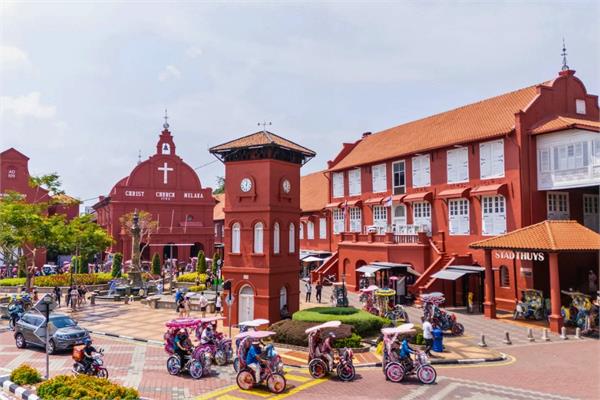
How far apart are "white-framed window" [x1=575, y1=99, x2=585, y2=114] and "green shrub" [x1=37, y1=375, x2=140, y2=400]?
28.5 meters

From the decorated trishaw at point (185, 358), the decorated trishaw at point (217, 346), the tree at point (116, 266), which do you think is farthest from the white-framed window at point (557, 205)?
the tree at point (116, 266)

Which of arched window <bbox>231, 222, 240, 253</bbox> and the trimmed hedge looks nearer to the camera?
the trimmed hedge

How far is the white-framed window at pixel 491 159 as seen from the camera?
2738 cm

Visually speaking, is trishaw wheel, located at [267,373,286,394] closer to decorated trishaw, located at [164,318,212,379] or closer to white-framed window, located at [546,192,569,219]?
decorated trishaw, located at [164,318,212,379]

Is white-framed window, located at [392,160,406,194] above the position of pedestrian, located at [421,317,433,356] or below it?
above

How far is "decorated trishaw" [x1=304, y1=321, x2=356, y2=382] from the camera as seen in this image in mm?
14078

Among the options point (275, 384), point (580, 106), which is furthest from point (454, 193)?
point (275, 384)

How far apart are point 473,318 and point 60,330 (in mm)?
19089

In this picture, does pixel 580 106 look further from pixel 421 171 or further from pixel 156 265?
pixel 156 265

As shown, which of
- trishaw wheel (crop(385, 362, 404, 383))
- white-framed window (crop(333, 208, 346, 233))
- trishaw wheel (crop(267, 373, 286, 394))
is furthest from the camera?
white-framed window (crop(333, 208, 346, 233))

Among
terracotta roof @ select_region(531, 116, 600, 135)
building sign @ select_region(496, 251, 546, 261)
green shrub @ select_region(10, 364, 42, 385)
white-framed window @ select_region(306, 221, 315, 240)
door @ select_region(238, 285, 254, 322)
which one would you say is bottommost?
green shrub @ select_region(10, 364, 42, 385)

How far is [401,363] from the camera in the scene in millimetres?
14156

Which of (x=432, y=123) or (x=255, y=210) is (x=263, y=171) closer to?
(x=255, y=210)

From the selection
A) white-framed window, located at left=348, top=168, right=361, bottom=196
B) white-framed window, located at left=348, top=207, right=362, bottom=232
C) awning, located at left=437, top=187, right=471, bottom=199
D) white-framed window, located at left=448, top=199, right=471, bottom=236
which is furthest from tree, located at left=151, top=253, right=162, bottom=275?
white-framed window, located at left=448, top=199, right=471, bottom=236
